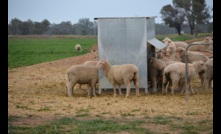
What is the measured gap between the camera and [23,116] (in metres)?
11.7

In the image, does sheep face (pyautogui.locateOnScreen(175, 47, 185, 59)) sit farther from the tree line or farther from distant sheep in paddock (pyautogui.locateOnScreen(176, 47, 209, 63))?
the tree line

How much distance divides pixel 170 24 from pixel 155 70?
64.4 m

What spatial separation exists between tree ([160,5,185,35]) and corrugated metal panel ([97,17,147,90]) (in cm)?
6111

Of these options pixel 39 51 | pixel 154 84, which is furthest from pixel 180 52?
pixel 39 51

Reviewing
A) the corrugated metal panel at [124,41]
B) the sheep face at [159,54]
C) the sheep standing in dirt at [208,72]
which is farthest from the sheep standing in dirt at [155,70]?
the sheep face at [159,54]

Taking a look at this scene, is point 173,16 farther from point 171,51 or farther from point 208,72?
point 208,72

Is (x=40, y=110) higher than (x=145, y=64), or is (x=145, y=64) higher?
(x=145, y=64)

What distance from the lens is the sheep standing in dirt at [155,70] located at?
54.4 ft

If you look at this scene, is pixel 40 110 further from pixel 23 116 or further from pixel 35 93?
pixel 35 93

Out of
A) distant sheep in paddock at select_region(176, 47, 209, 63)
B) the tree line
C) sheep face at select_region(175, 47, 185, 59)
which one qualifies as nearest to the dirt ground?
distant sheep in paddock at select_region(176, 47, 209, 63)

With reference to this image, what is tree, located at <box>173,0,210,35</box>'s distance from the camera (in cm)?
6300
